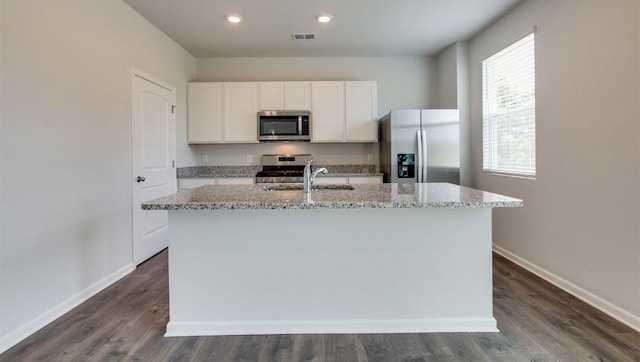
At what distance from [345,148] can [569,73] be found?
280cm

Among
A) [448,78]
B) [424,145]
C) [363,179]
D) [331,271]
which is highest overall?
[448,78]

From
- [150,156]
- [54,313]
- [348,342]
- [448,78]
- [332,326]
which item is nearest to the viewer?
[348,342]

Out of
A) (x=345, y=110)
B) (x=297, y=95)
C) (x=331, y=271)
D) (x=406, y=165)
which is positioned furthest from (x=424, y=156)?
(x=331, y=271)

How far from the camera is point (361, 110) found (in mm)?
4508

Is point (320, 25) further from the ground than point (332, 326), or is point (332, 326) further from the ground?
point (320, 25)

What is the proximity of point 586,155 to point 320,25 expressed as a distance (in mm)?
2744

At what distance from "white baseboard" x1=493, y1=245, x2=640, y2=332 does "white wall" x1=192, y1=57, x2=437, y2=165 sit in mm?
2378

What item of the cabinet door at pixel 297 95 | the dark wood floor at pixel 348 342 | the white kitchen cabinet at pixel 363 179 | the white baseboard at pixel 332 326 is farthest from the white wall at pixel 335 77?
the white baseboard at pixel 332 326

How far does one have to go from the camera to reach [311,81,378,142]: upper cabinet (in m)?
4.50

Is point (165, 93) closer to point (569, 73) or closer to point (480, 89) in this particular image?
point (480, 89)

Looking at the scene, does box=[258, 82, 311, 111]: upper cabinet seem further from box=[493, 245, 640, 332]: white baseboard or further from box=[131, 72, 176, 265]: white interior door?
box=[493, 245, 640, 332]: white baseboard

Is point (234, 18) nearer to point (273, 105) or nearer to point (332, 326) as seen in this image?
point (273, 105)

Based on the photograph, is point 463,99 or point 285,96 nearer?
point 463,99

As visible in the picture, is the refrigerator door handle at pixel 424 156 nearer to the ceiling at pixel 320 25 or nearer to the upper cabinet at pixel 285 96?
the ceiling at pixel 320 25
